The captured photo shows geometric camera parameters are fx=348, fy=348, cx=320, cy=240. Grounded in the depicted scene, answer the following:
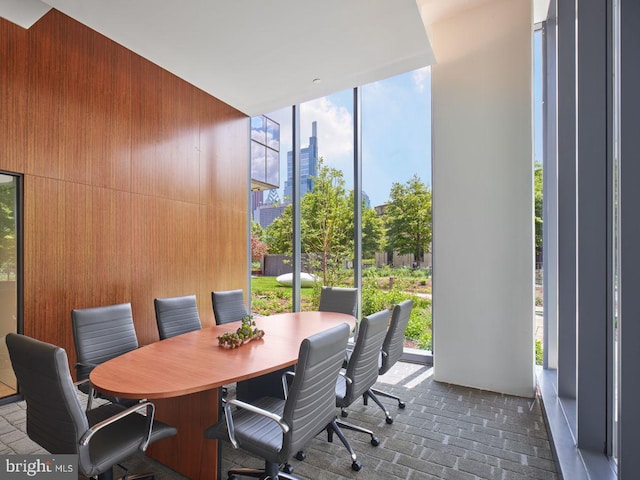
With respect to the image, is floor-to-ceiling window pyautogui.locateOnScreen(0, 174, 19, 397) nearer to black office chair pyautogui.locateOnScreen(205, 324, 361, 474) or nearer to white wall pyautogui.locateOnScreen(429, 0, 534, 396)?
black office chair pyautogui.locateOnScreen(205, 324, 361, 474)

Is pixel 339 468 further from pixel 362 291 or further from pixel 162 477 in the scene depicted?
pixel 362 291

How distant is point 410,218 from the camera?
195 inches

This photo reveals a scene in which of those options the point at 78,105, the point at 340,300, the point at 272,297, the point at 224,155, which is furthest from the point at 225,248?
the point at 78,105

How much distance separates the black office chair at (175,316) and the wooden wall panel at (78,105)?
5.81ft

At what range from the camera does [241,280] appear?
20.3 ft

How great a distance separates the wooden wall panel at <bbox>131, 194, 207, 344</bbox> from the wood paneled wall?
0.01 m

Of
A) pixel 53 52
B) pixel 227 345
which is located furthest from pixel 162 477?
pixel 53 52

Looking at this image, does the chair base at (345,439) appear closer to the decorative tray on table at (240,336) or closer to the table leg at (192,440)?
the table leg at (192,440)

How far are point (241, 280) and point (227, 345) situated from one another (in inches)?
137

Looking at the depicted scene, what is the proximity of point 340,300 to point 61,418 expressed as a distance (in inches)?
131

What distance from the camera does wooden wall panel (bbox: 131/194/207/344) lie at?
4547 mm

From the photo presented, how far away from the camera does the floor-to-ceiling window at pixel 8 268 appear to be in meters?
3.48

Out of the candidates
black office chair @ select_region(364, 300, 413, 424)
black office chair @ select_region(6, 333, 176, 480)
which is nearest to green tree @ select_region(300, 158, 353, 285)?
black office chair @ select_region(364, 300, 413, 424)

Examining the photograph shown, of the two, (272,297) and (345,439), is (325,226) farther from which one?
(345,439)
